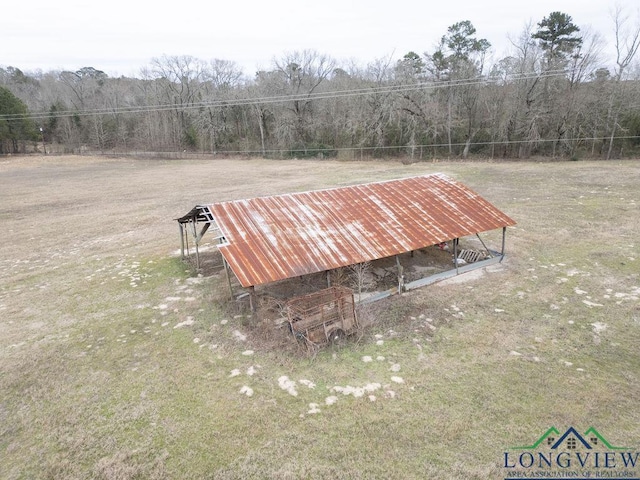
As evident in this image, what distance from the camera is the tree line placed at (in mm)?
35906

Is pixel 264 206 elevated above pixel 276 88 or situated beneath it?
situated beneath

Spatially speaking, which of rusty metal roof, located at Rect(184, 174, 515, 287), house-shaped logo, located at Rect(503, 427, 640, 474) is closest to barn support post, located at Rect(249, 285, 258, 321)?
rusty metal roof, located at Rect(184, 174, 515, 287)

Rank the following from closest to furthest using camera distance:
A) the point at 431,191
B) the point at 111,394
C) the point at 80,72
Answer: the point at 111,394 < the point at 431,191 < the point at 80,72

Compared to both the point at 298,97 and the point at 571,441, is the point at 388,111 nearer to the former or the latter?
the point at 298,97

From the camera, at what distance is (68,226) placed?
71.4 ft

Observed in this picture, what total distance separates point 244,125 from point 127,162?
16.6m

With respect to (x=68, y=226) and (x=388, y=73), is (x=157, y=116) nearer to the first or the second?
(x=388, y=73)

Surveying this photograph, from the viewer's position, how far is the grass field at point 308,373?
6574mm

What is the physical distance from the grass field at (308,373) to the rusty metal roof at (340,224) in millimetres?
1695

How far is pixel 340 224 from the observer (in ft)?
41.3

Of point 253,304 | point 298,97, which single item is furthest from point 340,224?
point 298,97

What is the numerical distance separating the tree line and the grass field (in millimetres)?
24031

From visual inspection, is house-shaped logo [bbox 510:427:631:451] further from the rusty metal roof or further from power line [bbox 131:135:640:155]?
power line [bbox 131:135:640:155]

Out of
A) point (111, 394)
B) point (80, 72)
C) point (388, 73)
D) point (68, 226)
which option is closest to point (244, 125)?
point (388, 73)
